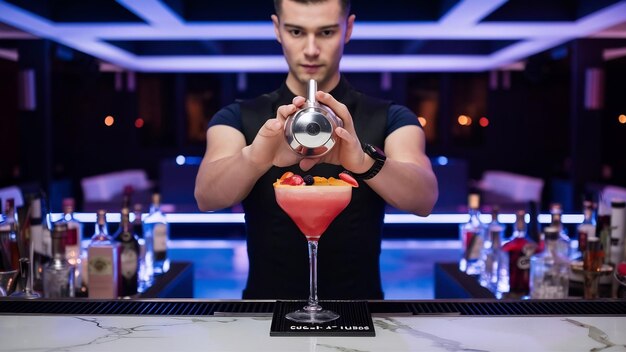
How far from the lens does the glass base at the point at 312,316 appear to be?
4.23 feet

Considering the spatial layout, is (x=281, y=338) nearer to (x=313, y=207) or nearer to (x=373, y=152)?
(x=313, y=207)

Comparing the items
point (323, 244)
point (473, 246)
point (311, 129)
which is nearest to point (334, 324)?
point (311, 129)

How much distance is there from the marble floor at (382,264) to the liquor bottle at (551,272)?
11.2ft

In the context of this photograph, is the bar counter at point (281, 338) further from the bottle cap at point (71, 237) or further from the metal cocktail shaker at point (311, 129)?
the bottle cap at point (71, 237)

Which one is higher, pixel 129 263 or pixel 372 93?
pixel 372 93

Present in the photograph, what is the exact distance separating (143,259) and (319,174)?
44.9 inches

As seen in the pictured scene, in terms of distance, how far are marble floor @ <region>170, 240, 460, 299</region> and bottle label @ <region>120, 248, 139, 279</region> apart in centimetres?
301

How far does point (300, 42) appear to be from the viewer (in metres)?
1.82

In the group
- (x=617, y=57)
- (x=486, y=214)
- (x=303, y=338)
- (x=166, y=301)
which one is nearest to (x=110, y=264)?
(x=166, y=301)

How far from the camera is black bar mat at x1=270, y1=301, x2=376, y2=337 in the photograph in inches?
48.0

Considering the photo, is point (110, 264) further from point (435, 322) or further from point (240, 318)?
point (435, 322)

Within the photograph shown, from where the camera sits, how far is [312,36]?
1.78m

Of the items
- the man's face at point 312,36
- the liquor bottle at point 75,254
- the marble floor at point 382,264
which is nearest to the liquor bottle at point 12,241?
the liquor bottle at point 75,254

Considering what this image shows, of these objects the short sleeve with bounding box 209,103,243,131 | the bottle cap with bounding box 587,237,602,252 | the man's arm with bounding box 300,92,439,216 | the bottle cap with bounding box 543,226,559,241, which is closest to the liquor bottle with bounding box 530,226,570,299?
the bottle cap with bounding box 543,226,559,241
